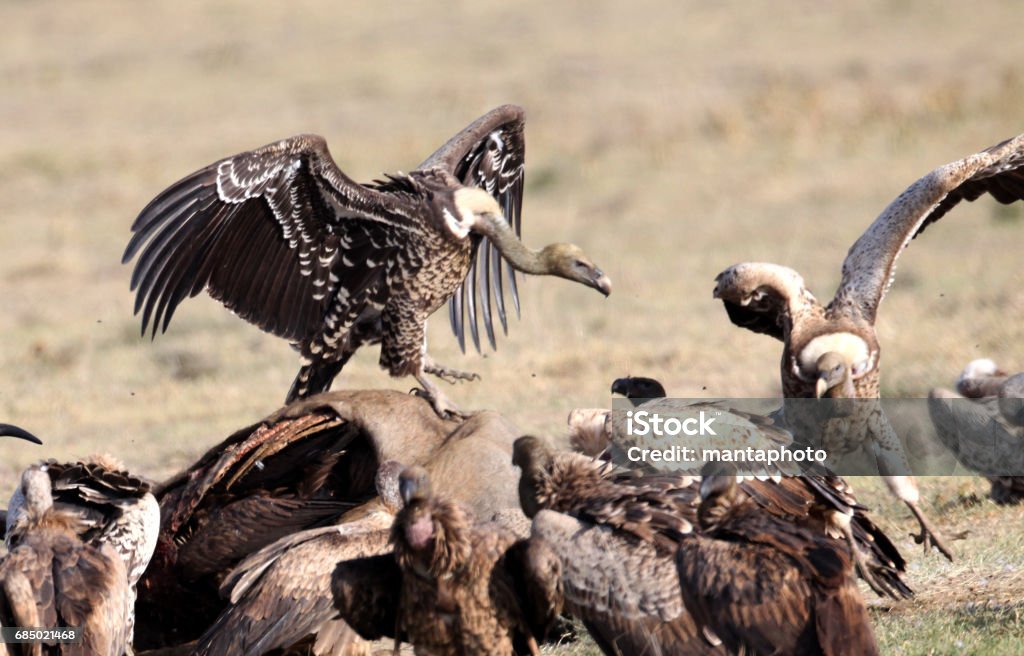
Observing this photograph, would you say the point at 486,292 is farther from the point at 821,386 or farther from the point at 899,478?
the point at 899,478

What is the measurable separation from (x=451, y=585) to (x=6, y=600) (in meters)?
1.34

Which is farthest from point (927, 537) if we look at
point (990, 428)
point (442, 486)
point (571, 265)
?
point (442, 486)

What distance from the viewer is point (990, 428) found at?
7.22m

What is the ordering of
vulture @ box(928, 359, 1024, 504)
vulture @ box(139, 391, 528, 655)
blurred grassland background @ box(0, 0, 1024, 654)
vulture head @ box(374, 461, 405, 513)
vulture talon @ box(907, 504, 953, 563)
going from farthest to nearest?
1. blurred grassland background @ box(0, 0, 1024, 654)
2. vulture @ box(928, 359, 1024, 504)
3. vulture talon @ box(907, 504, 953, 563)
4. vulture @ box(139, 391, 528, 655)
5. vulture head @ box(374, 461, 405, 513)

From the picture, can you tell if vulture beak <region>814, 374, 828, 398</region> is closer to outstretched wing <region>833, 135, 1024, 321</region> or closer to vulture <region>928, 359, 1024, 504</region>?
outstretched wing <region>833, 135, 1024, 321</region>

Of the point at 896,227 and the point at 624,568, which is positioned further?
the point at 896,227

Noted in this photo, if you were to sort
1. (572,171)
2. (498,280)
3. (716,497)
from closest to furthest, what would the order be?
1. (716,497)
2. (498,280)
3. (572,171)

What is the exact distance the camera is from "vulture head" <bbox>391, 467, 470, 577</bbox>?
4.19 meters

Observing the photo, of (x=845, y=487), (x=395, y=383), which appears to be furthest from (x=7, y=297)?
(x=845, y=487)

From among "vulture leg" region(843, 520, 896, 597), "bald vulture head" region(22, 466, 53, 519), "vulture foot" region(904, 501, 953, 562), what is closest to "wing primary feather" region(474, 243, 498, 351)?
"vulture foot" region(904, 501, 953, 562)

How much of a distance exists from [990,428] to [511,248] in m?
2.43

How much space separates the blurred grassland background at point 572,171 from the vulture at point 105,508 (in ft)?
7.96

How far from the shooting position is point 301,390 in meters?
7.07

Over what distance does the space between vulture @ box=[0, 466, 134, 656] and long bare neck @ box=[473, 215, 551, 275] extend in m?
2.21
